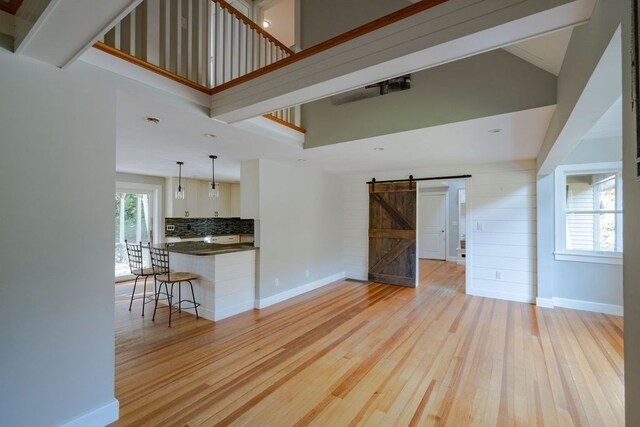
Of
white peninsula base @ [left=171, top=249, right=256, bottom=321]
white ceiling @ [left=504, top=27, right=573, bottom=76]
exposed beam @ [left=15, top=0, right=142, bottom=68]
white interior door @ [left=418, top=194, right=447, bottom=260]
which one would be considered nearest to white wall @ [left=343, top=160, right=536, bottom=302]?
white ceiling @ [left=504, top=27, right=573, bottom=76]

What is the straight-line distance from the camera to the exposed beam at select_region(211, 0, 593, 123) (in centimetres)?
124

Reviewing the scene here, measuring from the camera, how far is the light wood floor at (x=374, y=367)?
2.03 m

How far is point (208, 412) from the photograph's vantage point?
2.03m

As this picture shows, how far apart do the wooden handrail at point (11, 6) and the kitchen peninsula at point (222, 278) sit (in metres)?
2.75

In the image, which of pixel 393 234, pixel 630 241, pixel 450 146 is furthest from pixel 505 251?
pixel 630 241

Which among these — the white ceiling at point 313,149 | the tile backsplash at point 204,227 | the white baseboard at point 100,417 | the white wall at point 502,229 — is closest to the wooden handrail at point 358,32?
the white ceiling at point 313,149

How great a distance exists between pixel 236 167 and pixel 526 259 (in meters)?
4.95

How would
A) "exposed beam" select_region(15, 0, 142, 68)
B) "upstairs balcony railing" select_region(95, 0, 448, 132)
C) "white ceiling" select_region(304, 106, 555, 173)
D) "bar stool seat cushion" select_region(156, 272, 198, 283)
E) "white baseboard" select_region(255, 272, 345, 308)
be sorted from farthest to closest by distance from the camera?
1. "white baseboard" select_region(255, 272, 345, 308)
2. "bar stool seat cushion" select_region(156, 272, 198, 283)
3. "white ceiling" select_region(304, 106, 555, 173)
4. "upstairs balcony railing" select_region(95, 0, 448, 132)
5. "exposed beam" select_region(15, 0, 142, 68)

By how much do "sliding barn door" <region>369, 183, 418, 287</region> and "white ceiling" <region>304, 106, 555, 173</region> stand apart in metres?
0.76

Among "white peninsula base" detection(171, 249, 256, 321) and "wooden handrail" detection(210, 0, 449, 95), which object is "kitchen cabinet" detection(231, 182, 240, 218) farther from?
"wooden handrail" detection(210, 0, 449, 95)

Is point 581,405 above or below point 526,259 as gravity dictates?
below

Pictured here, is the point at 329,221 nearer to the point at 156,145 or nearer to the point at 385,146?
the point at 385,146

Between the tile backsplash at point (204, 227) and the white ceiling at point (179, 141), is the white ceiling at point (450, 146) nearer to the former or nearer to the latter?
the white ceiling at point (179, 141)

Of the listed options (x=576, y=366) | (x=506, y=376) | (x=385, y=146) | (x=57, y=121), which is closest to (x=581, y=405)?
(x=506, y=376)
